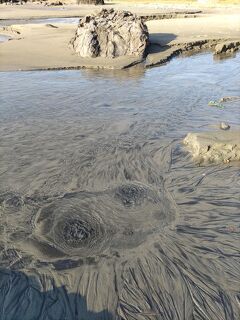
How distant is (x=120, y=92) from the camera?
42.3ft

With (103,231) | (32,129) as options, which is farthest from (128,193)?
(32,129)

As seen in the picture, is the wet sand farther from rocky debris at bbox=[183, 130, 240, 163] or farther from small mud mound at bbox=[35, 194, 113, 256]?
small mud mound at bbox=[35, 194, 113, 256]

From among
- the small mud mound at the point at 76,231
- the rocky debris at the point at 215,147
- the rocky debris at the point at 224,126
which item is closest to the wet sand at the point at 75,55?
the rocky debris at the point at 224,126

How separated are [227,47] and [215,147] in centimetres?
1379

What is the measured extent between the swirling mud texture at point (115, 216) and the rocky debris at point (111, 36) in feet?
23.2

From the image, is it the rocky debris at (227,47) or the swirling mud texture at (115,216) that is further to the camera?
the rocky debris at (227,47)

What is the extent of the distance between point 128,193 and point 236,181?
2113 mm

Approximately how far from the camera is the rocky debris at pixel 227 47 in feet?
64.0

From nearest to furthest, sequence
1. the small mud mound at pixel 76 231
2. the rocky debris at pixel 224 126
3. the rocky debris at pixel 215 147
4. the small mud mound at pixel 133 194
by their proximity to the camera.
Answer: the small mud mound at pixel 76 231 → the small mud mound at pixel 133 194 → the rocky debris at pixel 215 147 → the rocky debris at pixel 224 126

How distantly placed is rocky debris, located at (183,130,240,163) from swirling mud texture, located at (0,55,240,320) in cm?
23

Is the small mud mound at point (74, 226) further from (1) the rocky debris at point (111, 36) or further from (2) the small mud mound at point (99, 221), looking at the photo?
(1) the rocky debris at point (111, 36)

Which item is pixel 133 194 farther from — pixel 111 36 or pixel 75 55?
pixel 111 36

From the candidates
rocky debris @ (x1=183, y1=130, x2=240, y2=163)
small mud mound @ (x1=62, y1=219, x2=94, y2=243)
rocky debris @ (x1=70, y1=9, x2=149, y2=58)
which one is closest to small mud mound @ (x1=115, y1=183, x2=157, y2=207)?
small mud mound @ (x1=62, y1=219, x2=94, y2=243)

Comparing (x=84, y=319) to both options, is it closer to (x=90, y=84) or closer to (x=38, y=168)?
(x=38, y=168)
